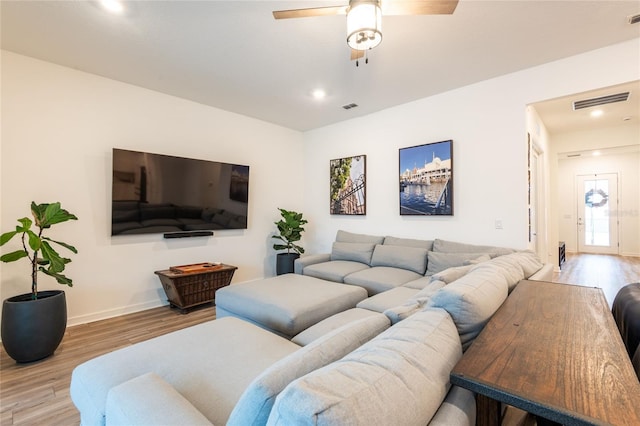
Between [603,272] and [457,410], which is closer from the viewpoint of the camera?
[457,410]

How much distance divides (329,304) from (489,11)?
2.67m

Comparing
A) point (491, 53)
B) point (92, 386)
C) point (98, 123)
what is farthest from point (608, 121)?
point (98, 123)

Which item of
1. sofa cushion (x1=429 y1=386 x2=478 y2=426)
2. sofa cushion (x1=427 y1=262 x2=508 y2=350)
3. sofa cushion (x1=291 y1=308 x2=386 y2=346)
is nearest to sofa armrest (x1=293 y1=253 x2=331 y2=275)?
sofa cushion (x1=291 y1=308 x2=386 y2=346)

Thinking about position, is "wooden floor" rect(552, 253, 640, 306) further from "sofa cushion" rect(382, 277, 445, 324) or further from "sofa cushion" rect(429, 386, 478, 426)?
"sofa cushion" rect(429, 386, 478, 426)

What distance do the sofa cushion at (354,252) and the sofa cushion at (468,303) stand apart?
8.47 feet

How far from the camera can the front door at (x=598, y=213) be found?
727cm

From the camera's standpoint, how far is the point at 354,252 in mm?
4031

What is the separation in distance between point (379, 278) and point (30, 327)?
10.3 ft

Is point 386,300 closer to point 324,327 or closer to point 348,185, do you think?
point 324,327

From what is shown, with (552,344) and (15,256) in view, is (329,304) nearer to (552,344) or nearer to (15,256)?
(552,344)

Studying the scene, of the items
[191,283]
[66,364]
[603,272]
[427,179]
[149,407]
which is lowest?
[66,364]

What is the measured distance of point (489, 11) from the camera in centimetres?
217

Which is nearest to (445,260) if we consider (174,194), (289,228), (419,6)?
(289,228)

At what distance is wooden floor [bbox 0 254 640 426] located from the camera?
1777 mm
